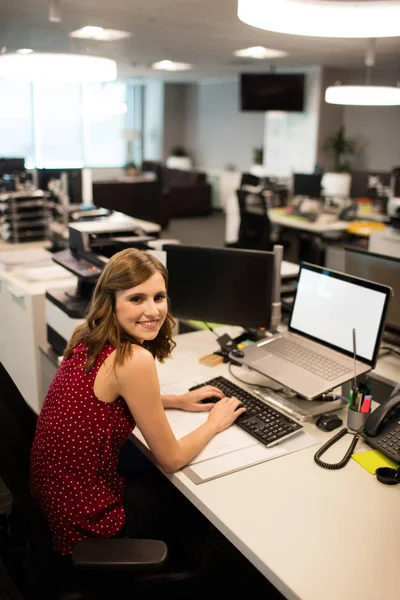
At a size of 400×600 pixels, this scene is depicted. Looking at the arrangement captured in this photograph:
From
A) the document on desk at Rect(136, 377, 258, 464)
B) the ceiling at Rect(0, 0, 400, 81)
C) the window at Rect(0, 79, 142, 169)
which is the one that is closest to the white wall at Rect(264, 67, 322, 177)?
the ceiling at Rect(0, 0, 400, 81)

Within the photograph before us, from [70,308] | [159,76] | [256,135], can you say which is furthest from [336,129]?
[70,308]

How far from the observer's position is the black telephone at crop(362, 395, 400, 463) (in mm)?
1696

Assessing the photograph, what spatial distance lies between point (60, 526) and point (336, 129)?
9.37 meters

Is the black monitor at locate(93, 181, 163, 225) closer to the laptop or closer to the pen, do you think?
the laptop

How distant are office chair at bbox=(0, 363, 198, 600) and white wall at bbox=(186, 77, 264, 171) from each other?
10770mm

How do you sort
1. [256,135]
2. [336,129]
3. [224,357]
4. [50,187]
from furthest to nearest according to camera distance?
[256,135] → [336,129] → [50,187] → [224,357]

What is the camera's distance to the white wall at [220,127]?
461 inches

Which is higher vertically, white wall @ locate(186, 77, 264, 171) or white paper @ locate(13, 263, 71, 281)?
white wall @ locate(186, 77, 264, 171)

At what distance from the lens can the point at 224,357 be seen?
2.38 m

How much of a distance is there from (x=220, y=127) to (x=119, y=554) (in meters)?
11.9

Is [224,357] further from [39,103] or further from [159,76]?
[39,103]

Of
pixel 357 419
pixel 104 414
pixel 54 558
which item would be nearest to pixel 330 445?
pixel 357 419

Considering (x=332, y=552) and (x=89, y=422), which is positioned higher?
(x=89, y=422)

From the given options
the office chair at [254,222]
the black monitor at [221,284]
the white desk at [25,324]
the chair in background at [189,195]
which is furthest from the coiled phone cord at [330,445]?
the chair in background at [189,195]
